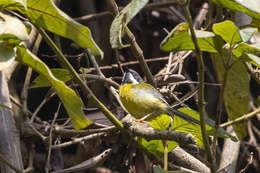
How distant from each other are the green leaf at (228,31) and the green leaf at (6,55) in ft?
1.54

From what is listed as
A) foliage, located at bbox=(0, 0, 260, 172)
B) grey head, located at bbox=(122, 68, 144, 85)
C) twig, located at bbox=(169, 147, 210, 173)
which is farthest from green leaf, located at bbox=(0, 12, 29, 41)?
grey head, located at bbox=(122, 68, 144, 85)

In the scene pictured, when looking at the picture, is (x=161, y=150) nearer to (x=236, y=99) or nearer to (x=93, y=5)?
(x=236, y=99)

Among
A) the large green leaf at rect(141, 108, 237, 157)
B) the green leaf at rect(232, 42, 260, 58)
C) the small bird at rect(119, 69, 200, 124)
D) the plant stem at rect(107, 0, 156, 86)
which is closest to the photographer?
the green leaf at rect(232, 42, 260, 58)

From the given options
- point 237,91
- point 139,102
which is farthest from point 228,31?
point 139,102

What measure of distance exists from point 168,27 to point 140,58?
1.28 metres

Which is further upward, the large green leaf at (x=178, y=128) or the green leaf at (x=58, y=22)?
the green leaf at (x=58, y=22)

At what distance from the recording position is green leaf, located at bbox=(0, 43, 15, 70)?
34.5 inches

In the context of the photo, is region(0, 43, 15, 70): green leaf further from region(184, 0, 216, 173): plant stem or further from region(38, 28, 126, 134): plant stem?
region(184, 0, 216, 173): plant stem

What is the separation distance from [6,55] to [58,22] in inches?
6.4

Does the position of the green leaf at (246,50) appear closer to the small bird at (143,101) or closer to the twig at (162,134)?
the twig at (162,134)

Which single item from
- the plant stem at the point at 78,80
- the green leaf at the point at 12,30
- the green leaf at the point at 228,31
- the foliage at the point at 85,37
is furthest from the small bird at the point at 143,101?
the green leaf at the point at 12,30

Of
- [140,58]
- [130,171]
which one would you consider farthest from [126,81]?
[130,171]

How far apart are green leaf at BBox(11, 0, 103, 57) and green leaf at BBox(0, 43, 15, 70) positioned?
0.41 ft

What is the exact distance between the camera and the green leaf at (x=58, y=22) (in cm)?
Result: 95
